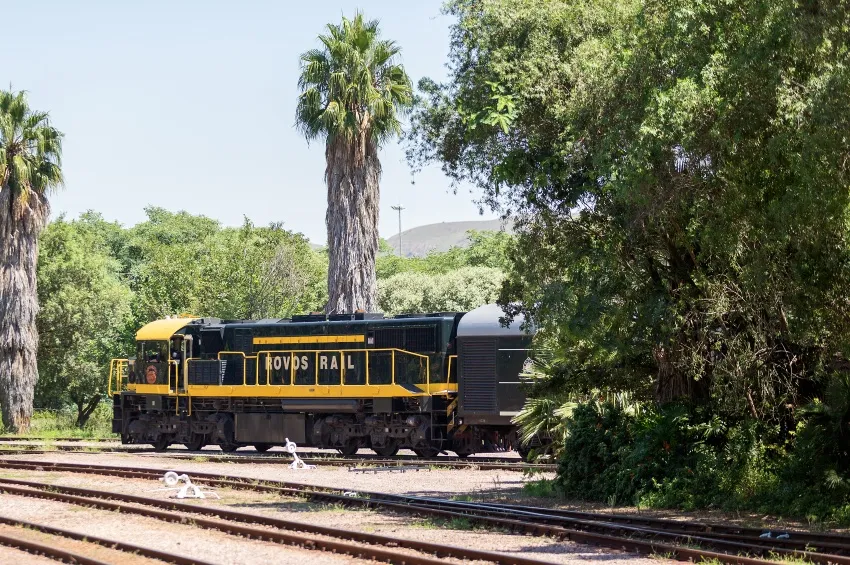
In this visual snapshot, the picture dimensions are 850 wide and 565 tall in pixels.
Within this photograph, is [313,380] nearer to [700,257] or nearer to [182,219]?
[700,257]

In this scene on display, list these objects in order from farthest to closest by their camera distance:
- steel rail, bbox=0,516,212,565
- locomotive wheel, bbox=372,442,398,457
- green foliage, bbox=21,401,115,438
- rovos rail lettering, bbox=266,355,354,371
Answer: green foliage, bbox=21,401,115,438
rovos rail lettering, bbox=266,355,354,371
locomotive wheel, bbox=372,442,398,457
steel rail, bbox=0,516,212,565

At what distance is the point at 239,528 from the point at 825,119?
362 inches

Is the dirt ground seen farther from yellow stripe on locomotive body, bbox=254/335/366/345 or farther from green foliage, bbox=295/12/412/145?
green foliage, bbox=295/12/412/145

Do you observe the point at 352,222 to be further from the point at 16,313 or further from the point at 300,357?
the point at 16,313

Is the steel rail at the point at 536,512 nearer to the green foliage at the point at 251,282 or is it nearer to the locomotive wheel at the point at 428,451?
the locomotive wheel at the point at 428,451

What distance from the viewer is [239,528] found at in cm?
1491

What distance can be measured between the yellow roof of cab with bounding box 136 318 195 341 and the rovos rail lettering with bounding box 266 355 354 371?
3.85 metres

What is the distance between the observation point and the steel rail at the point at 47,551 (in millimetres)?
12516

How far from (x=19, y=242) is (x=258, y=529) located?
1166 inches

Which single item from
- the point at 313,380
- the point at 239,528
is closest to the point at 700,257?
the point at 239,528

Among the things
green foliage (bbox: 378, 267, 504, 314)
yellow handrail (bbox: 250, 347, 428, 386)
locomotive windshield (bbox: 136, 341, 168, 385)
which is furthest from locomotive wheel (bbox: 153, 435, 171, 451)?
green foliage (bbox: 378, 267, 504, 314)

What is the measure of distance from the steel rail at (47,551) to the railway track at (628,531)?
5.57 m

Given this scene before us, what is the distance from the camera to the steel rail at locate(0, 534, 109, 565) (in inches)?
493

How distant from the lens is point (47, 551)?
13.3 metres
